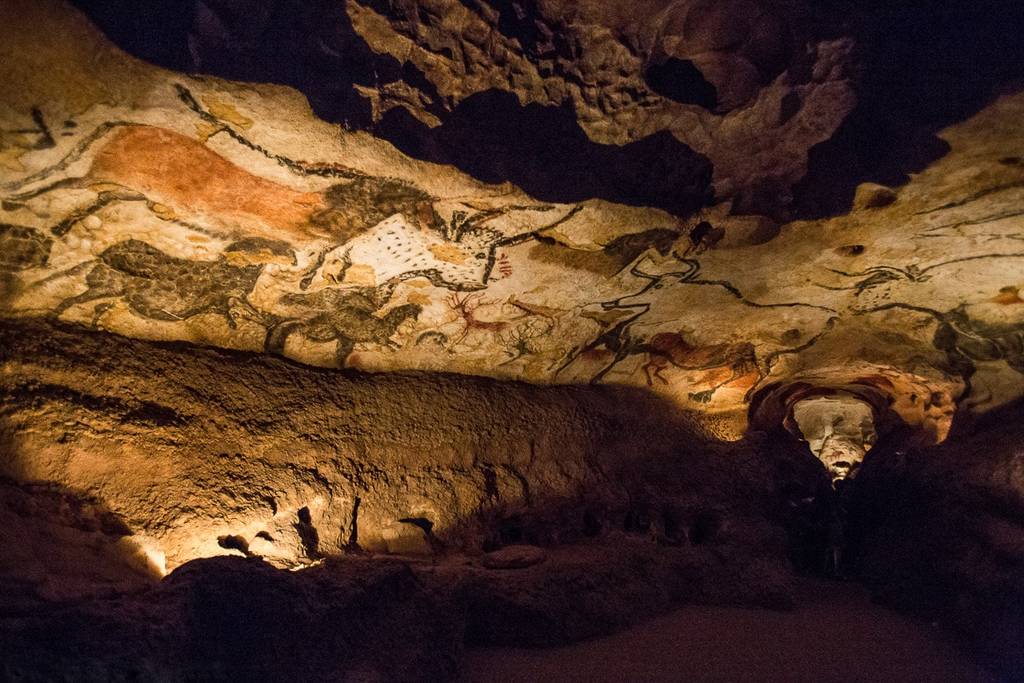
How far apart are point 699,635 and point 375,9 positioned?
3792mm

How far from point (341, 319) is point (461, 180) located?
1326mm

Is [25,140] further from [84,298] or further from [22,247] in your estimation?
[84,298]

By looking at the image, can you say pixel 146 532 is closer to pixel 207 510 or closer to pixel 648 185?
pixel 207 510

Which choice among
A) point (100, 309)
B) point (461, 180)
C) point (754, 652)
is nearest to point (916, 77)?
point (461, 180)

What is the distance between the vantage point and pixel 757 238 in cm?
371

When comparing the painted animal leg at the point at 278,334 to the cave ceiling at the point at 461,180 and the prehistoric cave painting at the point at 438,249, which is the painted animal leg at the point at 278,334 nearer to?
the cave ceiling at the point at 461,180

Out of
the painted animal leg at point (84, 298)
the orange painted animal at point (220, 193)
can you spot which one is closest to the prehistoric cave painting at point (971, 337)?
the orange painted animal at point (220, 193)

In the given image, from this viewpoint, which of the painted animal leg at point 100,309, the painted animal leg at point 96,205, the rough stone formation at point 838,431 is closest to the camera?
the painted animal leg at point 96,205

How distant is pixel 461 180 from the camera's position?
2.90 meters

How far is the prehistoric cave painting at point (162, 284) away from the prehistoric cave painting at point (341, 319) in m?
0.24

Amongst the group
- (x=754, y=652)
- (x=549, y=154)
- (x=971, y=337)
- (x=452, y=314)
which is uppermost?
(x=549, y=154)

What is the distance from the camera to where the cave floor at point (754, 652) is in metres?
3.07

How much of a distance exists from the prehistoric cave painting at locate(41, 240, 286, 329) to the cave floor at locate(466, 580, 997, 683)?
239 cm

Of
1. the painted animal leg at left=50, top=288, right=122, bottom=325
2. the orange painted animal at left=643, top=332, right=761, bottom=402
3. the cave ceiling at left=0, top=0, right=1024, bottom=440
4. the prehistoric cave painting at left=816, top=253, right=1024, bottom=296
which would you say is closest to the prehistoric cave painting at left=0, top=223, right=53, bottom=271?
the cave ceiling at left=0, top=0, right=1024, bottom=440
